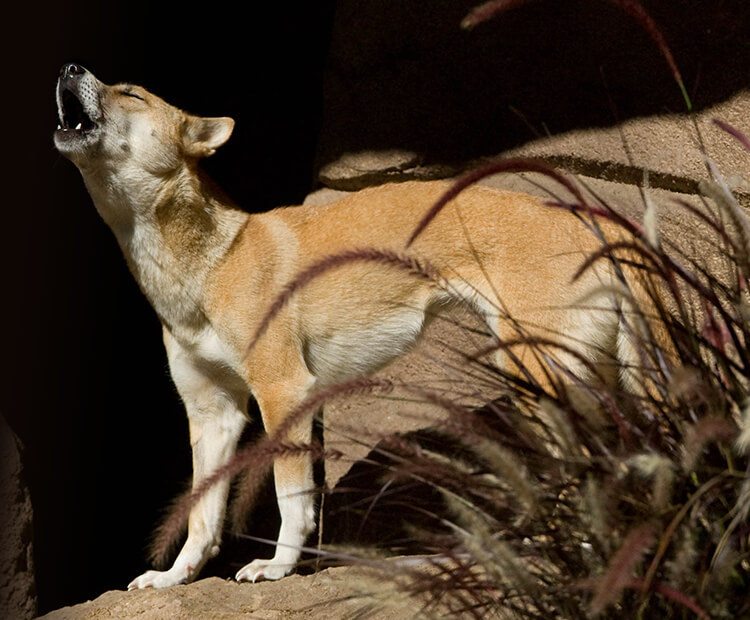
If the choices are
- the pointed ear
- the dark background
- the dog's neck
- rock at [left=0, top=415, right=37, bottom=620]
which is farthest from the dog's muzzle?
rock at [left=0, top=415, right=37, bottom=620]

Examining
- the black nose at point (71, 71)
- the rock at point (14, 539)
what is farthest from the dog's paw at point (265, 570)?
the black nose at point (71, 71)

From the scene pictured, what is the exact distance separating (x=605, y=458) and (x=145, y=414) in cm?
537

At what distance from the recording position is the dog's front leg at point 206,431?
545cm

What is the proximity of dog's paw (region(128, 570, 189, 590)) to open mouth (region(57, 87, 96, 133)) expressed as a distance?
198 centimetres

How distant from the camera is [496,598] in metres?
2.91

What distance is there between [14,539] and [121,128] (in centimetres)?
188

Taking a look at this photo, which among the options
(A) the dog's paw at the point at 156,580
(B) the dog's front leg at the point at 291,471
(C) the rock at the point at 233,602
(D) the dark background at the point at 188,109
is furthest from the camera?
(D) the dark background at the point at 188,109

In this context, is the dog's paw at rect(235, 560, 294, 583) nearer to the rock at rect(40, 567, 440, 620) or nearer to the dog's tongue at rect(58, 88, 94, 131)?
the rock at rect(40, 567, 440, 620)

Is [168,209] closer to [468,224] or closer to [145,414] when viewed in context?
[468,224]

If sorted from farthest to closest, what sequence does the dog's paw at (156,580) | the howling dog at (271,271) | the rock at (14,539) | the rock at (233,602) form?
the howling dog at (271,271)
the dog's paw at (156,580)
the rock at (14,539)
the rock at (233,602)

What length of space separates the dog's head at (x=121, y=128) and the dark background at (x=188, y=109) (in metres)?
0.97

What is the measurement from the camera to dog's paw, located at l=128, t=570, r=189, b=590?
197 inches

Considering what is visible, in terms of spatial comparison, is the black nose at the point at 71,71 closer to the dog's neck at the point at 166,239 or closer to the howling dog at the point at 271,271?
the howling dog at the point at 271,271

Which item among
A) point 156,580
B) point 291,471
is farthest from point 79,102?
point 156,580
